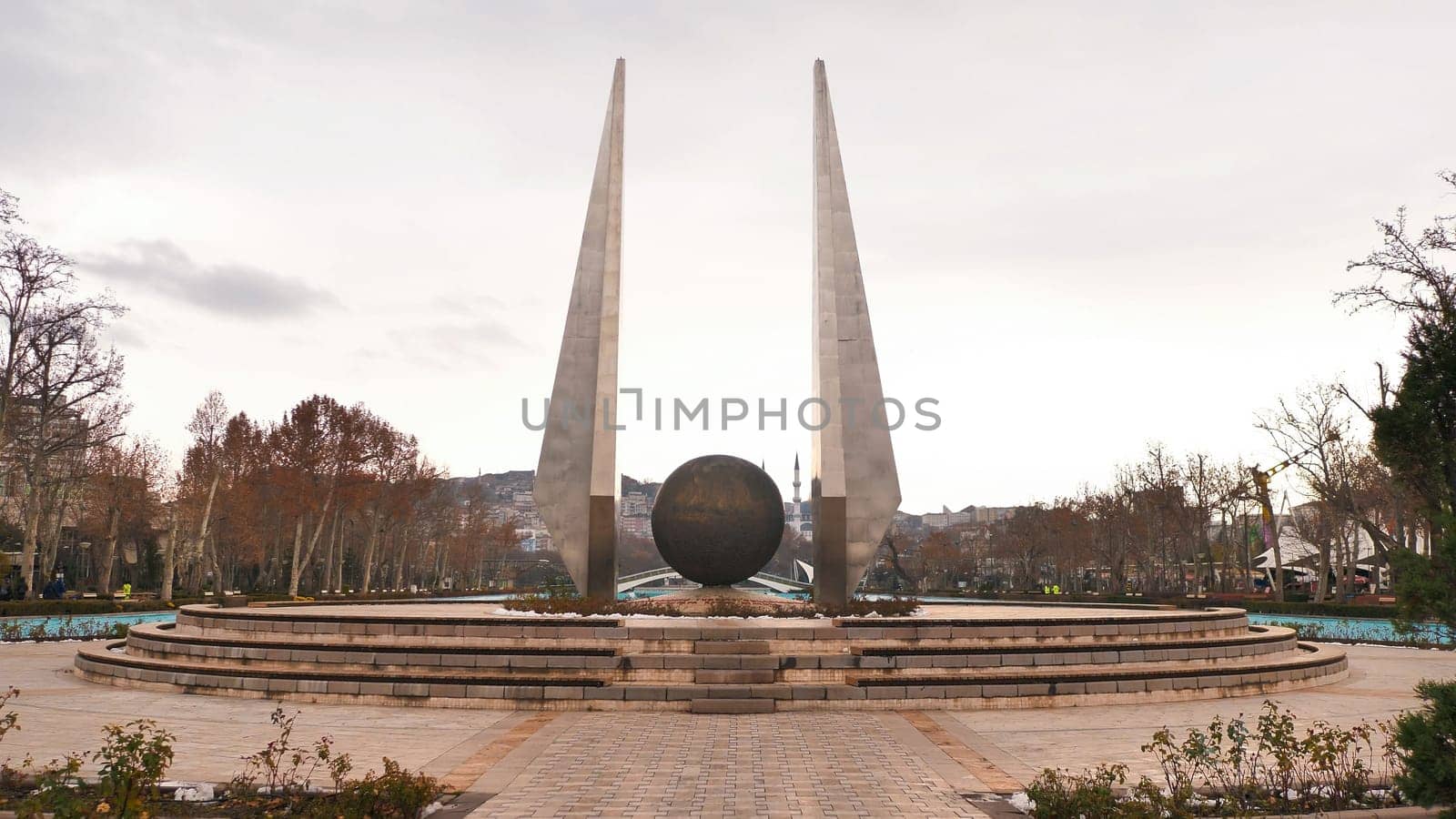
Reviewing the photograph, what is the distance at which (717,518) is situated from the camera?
23.8m

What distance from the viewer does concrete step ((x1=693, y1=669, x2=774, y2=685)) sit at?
50.2ft

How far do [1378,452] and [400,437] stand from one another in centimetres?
5674

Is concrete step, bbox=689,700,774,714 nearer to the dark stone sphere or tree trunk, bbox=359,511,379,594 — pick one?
the dark stone sphere

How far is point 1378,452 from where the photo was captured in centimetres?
774

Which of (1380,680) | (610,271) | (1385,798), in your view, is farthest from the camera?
(610,271)

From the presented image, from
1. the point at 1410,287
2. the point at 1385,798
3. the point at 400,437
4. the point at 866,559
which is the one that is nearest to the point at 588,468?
the point at 866,559

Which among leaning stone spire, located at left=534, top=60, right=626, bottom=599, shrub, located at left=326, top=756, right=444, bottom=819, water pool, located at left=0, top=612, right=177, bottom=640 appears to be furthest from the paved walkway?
water pool, located at left=0, top=612, right=177, bottom=640

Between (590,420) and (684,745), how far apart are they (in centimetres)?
1523

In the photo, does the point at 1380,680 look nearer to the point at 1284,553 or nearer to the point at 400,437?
the point at 400,437

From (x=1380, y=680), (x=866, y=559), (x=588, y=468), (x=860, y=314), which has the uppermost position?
(x=860, y=314)

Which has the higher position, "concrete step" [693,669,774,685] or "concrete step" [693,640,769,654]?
"concrete step" [693,640,769,654]

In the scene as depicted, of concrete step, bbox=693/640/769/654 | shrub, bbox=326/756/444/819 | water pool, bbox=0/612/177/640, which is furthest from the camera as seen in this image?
water pool, bbox=0/612/177/640

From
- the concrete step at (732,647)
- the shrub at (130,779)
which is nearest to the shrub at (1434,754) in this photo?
the shrub at (130,779)

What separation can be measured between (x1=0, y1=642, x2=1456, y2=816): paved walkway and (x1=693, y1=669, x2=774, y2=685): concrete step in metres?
1.27
